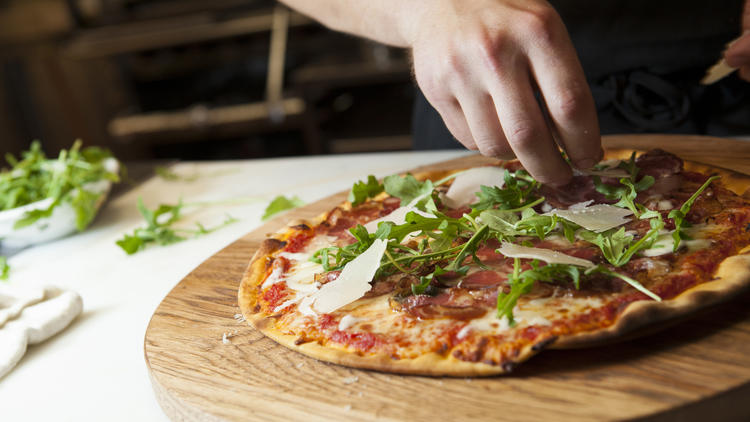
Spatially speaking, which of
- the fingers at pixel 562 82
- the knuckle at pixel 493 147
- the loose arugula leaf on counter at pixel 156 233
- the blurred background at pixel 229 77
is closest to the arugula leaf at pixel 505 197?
the knuckle at pixel 493 147

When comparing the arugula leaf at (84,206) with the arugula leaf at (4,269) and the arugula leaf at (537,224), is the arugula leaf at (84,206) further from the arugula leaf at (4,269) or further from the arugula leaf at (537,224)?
the arugula leaf at (537,224)

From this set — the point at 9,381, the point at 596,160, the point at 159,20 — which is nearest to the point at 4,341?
the point at 9,381

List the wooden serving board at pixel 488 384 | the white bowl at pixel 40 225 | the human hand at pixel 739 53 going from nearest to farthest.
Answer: the wooden serving board at pixel 488 384 → the human hand at pixel 739 53 → the white bowl at pixel 40 225

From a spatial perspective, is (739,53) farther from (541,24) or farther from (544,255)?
(544,255)

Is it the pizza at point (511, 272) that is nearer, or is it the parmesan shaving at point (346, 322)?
the pizza at point (511, 272)

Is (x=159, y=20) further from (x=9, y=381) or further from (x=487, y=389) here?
(x=487, y=389)

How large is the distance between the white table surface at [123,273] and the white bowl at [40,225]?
0.03 m

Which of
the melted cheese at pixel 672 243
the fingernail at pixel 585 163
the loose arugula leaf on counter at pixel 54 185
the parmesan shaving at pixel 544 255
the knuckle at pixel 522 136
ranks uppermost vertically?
the knuckle at pixel 522 136

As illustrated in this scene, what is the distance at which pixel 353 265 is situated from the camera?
42.7 inches

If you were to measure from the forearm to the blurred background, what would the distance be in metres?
2.27

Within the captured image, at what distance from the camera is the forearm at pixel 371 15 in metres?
1.33

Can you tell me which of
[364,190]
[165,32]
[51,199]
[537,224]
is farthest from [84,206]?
[165,32]

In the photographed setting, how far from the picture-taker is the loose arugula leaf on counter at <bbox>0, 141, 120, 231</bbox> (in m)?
1.83

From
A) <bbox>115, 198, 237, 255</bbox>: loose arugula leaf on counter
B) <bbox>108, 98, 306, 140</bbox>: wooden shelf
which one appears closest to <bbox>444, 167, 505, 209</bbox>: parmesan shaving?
<bbox>115, 198, 237, 255</bbox>: loose arugula leaf on counter
